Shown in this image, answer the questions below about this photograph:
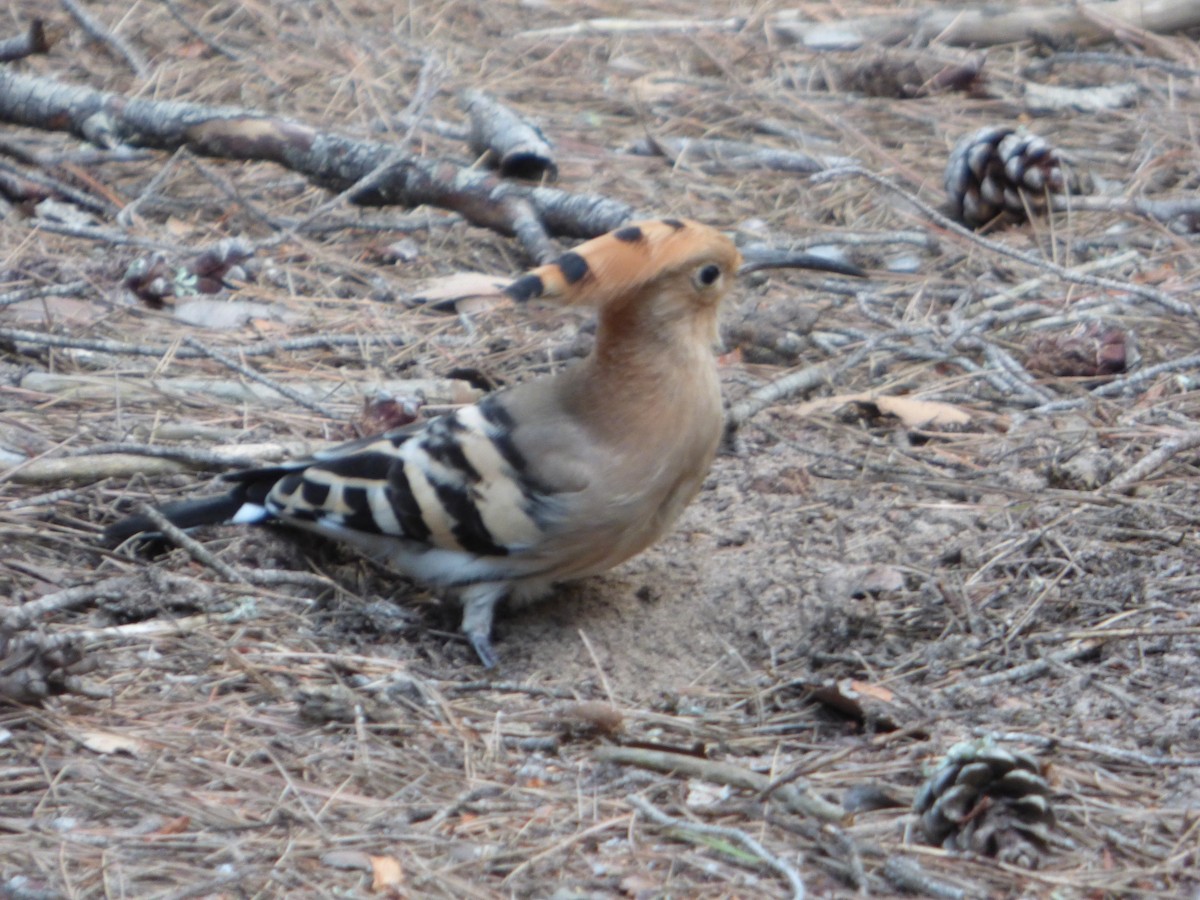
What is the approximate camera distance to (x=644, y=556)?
11.1 ft

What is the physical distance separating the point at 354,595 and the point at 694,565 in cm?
76

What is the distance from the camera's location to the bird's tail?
3100 millimetres

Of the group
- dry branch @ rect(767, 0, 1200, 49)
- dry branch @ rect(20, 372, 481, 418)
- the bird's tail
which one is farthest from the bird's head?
dry branch @ rect(767, 0, 1200, 49)

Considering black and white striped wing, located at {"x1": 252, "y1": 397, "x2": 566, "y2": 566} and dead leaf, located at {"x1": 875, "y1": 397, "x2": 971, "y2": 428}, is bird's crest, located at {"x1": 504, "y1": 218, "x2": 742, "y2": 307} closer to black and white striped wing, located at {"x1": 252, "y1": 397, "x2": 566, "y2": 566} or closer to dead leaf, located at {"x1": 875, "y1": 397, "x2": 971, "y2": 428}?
black and white striped wing, located at {"x1": 252, "y1": 397, "x2": 566, "y2": 566}

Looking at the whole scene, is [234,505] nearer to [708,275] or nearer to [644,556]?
[644,556]

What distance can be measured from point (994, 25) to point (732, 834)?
17.6ft

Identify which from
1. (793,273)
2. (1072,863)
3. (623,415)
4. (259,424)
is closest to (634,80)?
(793,273)

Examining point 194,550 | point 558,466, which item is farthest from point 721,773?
point 194,550

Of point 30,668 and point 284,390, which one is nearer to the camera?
point 30,668

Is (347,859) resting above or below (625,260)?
below

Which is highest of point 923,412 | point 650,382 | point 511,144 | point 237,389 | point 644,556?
point 650,382

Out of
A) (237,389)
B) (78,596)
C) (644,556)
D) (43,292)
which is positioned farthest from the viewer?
(43,292)

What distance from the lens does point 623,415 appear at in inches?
118

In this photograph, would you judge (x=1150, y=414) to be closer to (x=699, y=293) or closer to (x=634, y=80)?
(x=699, y=293)
